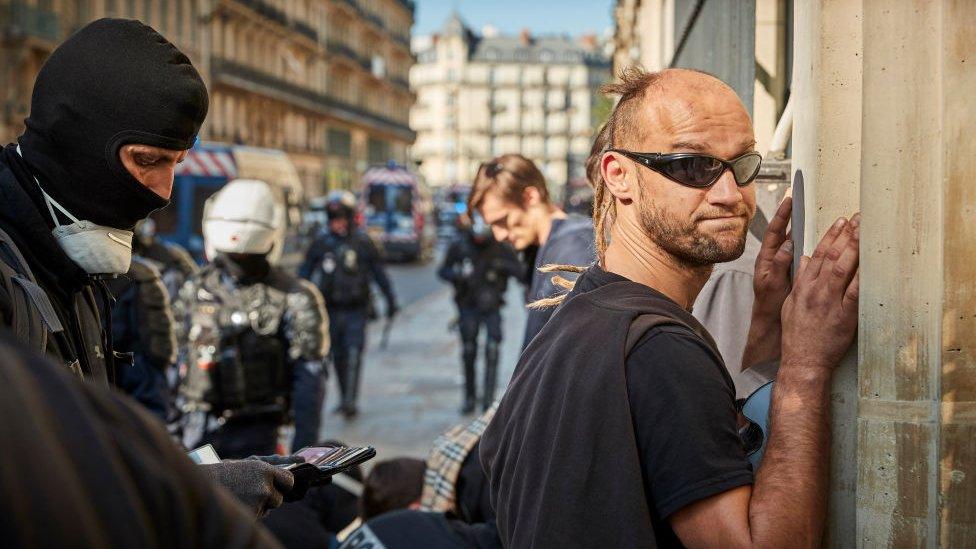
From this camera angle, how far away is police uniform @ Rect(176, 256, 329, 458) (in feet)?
15.0

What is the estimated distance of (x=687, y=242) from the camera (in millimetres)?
1791

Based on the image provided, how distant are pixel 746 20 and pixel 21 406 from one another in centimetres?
291

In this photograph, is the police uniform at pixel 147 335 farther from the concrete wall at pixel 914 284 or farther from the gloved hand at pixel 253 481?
A: the concrete wall at pixel 914 284

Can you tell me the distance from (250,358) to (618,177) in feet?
9.99

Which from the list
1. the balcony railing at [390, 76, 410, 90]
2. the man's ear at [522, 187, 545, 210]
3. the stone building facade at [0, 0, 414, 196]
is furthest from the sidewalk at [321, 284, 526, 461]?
the balcony railing at [390, 76, 410, 90]

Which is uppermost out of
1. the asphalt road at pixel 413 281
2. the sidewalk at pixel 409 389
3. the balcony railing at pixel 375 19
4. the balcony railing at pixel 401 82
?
the balcony railing at pixel 375 19

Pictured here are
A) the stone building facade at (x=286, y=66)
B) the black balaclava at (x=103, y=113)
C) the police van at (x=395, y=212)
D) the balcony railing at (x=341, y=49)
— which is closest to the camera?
the black balaclava at (x=103, y=113)

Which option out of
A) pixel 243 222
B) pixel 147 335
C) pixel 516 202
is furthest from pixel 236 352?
pixel 516 202

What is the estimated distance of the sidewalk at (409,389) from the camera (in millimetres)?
8273

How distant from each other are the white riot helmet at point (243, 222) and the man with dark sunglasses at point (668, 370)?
307 cm

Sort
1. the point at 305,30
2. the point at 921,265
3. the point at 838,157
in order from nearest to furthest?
1. the point at 921,265
2. the point at 838,157
3. the point at 305,30

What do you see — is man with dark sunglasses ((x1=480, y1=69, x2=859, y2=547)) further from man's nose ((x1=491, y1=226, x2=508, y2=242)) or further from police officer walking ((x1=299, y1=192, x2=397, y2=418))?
police officer walking ((x1=299, y1=192, x2=397, y2=418))

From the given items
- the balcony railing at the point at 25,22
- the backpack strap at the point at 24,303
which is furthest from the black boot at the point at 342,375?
the balcony railing at the point at 25,22

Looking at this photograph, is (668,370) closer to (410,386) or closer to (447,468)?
(447,468)
